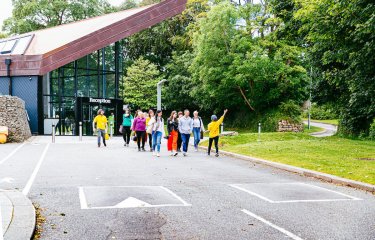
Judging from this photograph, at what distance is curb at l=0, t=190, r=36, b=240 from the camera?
5.51 m

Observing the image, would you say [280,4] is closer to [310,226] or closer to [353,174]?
[353,174]

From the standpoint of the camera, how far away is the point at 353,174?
Result: 1162 cm

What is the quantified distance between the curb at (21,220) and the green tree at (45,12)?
4971cm

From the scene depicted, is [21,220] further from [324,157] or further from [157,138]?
[324,157]

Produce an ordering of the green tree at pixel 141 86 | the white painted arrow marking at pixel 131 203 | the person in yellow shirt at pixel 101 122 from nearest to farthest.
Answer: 1. the white painted arrow marking at pixel 131 203
2. the person in yellow shirt at pixel 101 122
3. the green tree at pixel 141 86

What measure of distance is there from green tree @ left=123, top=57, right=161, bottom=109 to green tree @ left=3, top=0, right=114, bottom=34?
1102 cm

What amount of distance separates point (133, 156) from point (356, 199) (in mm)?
9673

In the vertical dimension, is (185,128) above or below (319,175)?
above

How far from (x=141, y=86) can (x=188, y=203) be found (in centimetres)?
4250

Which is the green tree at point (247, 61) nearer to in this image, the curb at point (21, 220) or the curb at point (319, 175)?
the curb at point (319, 175)

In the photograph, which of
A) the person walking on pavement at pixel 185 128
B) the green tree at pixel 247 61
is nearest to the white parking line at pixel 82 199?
the person walking on pavement at pixel 185 128

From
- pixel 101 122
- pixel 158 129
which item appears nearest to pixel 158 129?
pixel 158 129

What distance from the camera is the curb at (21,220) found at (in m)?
5.51

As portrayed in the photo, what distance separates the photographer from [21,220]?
620 centimetres
